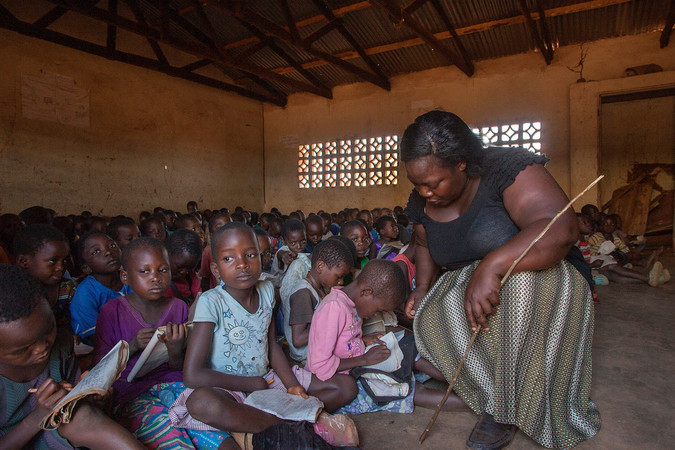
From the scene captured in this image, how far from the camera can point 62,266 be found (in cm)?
222

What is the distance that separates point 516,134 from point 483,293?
24.7 ft

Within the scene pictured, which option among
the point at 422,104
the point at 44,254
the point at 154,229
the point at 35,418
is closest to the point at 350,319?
the point at 35,418

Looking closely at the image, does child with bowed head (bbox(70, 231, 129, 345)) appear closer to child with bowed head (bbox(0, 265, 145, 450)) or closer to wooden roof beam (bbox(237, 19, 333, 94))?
child with bowed head (bbox(0, 265, 145, 450))

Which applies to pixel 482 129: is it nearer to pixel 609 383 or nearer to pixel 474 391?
pixel 609 383

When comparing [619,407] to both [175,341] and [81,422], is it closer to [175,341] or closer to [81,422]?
[175,341]

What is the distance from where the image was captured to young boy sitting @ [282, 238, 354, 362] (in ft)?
6.95

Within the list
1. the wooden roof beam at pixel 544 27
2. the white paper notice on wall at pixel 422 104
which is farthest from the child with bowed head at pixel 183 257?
the white paper notice on wall at pixel 422 104

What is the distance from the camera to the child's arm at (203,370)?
1.56 m

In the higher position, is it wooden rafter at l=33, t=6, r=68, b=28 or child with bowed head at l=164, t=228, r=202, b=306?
wooden rafter at l=33, t=6, r=68, b=28

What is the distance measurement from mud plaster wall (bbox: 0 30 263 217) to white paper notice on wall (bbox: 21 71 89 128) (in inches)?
3.7

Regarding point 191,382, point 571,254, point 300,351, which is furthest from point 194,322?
point 571,254

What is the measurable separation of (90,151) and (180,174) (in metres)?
1.86

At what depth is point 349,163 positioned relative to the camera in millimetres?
9883

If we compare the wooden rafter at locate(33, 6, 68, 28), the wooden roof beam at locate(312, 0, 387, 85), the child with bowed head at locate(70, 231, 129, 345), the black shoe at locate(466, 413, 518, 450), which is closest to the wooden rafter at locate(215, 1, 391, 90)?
the wooden roof beam at locate(312, 0, 387, 85)
